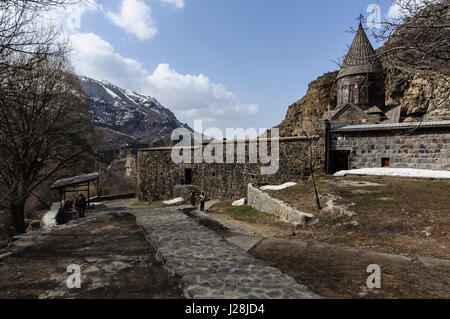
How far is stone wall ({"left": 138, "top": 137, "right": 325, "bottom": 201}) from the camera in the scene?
630 inches

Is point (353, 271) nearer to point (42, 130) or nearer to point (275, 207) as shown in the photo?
point (275, 207)

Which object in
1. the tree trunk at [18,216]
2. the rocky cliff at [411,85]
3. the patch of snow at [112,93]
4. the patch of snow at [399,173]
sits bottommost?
the tree trunk at [18,216]

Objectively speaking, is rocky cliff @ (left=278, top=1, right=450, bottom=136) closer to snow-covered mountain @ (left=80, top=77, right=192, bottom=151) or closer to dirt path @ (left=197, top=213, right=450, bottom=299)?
dirt path @ (left=197, top=213, right=450, bottom=299)

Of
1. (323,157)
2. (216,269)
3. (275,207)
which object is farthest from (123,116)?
(216,269)

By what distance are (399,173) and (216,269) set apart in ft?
42.4

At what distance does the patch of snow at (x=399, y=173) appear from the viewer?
11855 millimetres

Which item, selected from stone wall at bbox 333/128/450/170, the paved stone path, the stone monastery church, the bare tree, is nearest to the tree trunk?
the bare tree

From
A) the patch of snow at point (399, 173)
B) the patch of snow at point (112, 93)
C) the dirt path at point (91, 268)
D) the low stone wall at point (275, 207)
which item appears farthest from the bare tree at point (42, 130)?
the patch of snow at point (112, 93)

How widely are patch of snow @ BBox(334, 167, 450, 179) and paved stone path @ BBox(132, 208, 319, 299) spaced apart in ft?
35.7

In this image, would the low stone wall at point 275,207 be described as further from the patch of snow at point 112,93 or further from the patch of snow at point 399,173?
the patch of snow at point 112,93

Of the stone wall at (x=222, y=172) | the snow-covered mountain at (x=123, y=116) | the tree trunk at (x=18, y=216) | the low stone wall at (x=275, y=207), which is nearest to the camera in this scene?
the low stone wall at (x=275, y=207)

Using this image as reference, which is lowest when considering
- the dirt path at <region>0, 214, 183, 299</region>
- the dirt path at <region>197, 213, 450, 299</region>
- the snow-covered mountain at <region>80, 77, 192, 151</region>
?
the dirt path at <region>0, 214, 183, 299</region>
